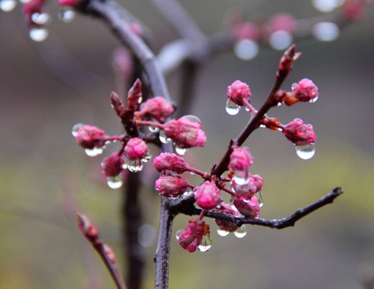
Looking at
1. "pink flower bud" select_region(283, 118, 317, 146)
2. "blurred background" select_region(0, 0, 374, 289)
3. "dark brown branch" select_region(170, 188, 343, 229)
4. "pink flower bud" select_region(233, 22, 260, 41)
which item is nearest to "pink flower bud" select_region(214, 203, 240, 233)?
"dark brown branch" select_region(170, 188, 343, 229)

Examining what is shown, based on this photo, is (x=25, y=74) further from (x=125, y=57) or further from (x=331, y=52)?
(x=125, y=57)

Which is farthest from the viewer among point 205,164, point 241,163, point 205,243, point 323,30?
point 205,164

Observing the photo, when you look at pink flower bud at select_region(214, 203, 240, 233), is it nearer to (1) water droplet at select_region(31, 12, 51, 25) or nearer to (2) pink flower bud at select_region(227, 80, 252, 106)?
(2) pink flower bud at select_region(227, 80, 252, 106)

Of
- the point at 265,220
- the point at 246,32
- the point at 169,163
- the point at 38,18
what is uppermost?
the point at 246,32

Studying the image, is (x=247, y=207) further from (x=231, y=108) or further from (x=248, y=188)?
(x=231, y=108)

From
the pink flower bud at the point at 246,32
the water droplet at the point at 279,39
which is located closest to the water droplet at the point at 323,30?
the water droplet at the point at 279,39

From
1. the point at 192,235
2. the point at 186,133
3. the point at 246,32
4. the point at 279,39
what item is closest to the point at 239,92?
the point at 186,133
